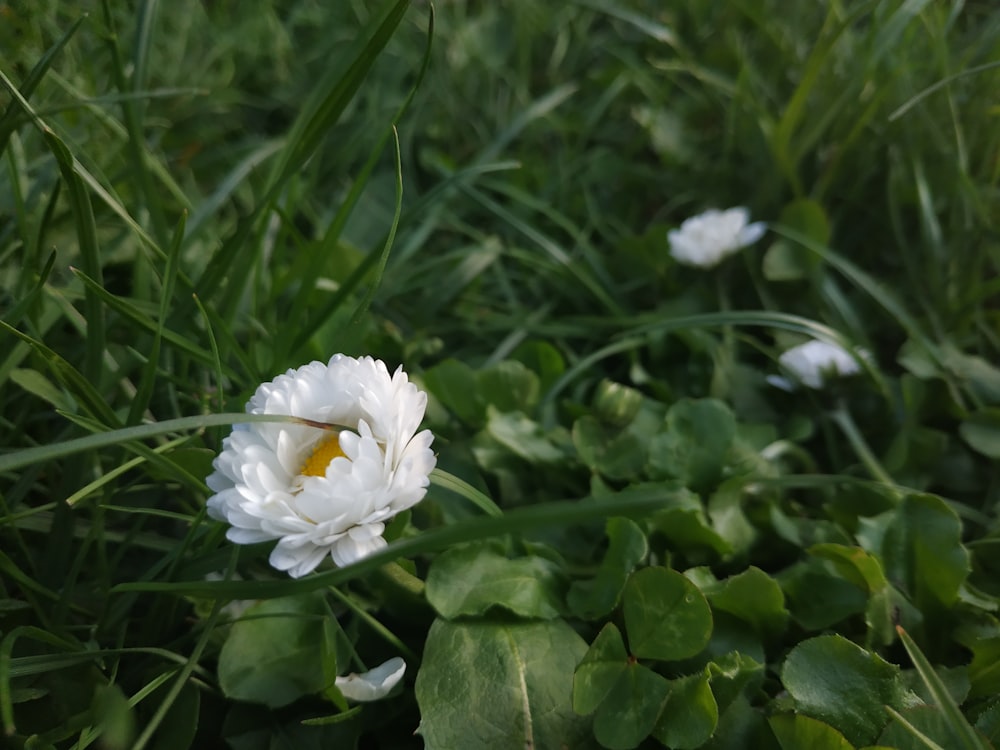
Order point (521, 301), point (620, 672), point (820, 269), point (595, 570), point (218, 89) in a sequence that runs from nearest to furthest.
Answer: point (620, 672), point (595, 570), point (820, 269), point (521, 301), point (218, 89)

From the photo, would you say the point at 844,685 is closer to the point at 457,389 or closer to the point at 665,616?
the point at 665,616

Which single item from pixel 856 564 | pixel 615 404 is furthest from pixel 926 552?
pixel 615 404

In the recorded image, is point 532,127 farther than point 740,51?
Yes

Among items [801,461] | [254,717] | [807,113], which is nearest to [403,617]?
[254,717]

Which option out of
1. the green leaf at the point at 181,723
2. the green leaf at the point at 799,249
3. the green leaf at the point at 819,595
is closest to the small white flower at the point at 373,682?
the green leaf at the point at 181,723

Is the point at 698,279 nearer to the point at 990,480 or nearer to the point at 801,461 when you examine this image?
the point at 801,461

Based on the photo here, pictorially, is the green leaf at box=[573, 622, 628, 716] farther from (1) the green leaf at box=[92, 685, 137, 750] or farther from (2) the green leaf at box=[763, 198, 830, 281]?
(2) the green leaf at box=[763, 198, 830, 281]
